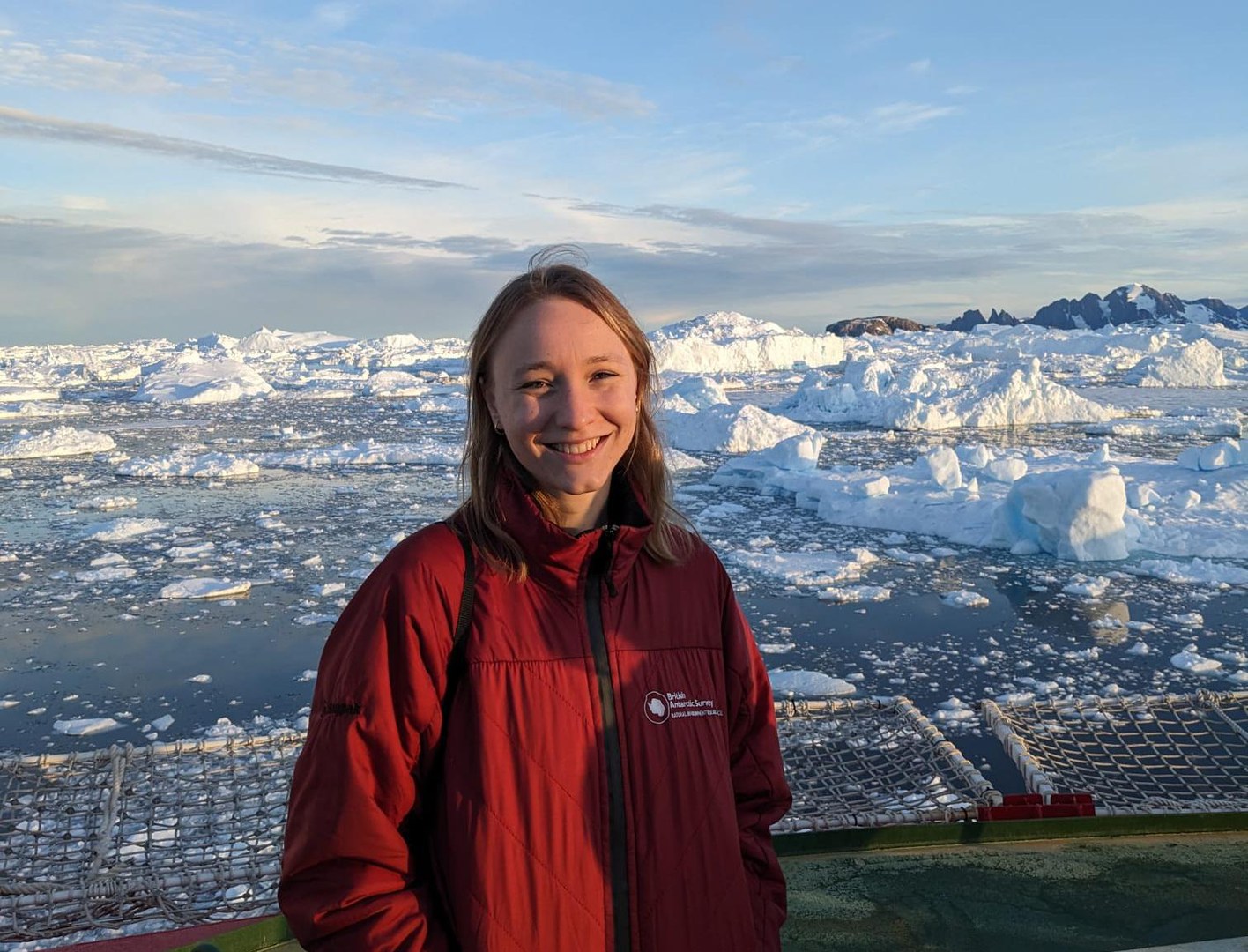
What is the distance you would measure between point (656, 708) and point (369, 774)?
34 cm

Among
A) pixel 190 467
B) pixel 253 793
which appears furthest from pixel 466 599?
pixel 190 467

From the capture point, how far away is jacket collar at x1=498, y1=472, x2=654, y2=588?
126 cm

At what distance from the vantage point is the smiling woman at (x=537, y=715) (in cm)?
116

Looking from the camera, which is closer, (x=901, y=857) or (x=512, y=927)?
(x=512, y=927)

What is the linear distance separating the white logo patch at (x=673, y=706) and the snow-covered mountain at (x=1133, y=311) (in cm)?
7533

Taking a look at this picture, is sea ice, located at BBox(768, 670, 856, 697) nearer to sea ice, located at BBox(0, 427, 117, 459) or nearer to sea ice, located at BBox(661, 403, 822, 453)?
sea ice, located at BBox(661, 403, 822, 453)

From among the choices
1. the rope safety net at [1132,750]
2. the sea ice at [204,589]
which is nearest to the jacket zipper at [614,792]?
the rope safety net at [1132,750]

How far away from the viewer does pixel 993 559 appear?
8906 mm

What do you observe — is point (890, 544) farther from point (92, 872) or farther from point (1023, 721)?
point (92, 872)

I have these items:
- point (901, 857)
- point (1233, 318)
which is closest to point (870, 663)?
point (901, 857)

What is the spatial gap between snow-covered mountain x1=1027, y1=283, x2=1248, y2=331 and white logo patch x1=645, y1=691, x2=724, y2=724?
7533 centimetres

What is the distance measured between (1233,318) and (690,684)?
269 feet

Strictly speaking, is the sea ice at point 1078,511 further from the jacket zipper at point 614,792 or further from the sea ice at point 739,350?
the sea ice at point 739,350

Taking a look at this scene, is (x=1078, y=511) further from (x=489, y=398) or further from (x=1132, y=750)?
(x=489, y=398)
